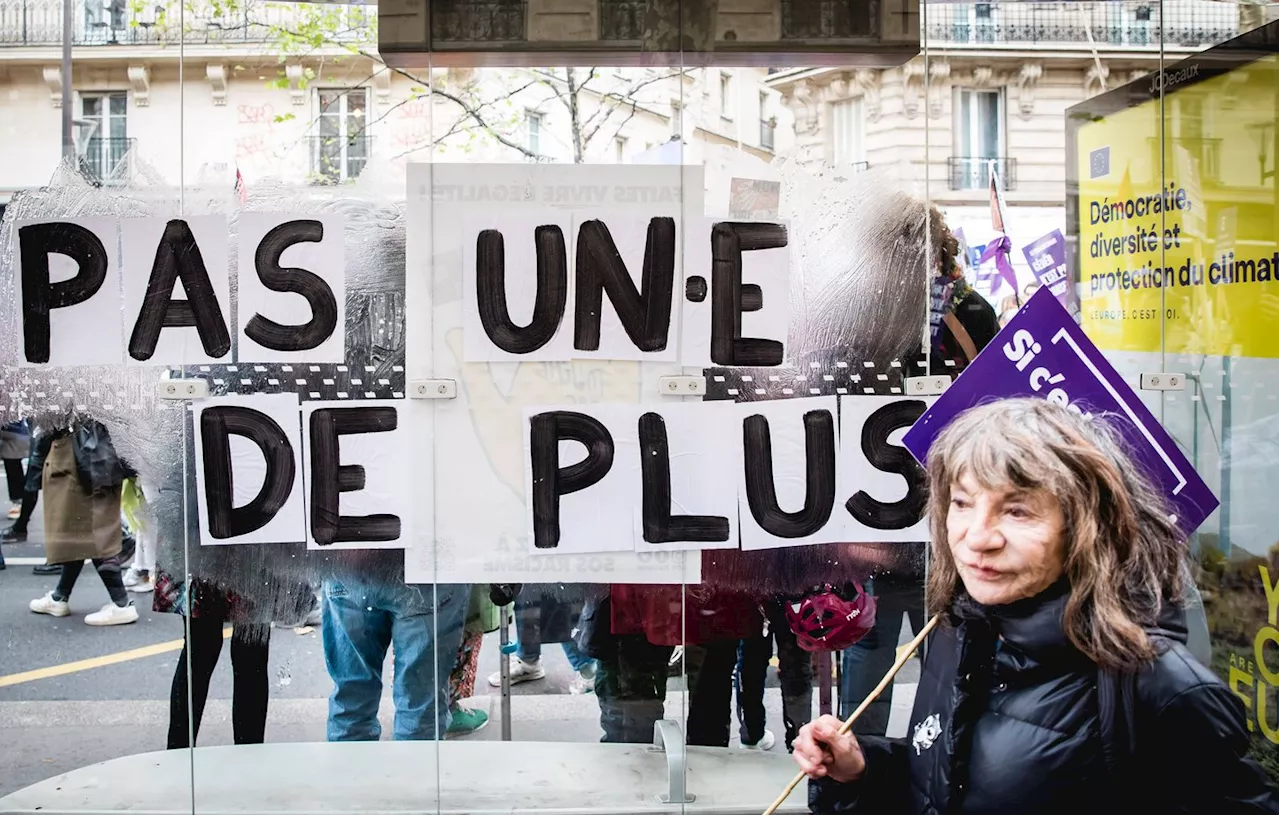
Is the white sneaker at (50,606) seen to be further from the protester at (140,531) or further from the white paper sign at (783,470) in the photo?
the white paper sign at (783,470)

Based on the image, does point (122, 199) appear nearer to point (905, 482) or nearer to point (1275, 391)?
point (905, 482)

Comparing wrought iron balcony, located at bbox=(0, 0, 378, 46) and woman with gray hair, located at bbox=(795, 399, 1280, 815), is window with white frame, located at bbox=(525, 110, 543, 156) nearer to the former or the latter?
wrought iron balcony, located at bbox=(0, 0, 378, 46)

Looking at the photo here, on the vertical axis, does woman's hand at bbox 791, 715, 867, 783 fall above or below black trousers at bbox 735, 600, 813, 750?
above

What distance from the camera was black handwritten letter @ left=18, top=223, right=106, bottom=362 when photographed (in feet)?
12.5

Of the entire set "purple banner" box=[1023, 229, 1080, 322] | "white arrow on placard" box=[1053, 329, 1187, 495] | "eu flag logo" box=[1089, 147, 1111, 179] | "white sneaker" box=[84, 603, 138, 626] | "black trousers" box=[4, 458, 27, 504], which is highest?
"eu flag logo" box=[1089, 147, 1111, 179]

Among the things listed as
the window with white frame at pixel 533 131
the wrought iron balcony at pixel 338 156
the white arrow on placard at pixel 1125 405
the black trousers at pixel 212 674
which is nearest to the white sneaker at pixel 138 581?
the black trousers at pixel 212 674

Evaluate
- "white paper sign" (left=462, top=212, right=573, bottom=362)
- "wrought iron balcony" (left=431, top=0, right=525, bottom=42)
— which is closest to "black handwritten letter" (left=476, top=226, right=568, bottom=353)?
"white paper sign" (left=462, top=212, right=573, bottom=362)

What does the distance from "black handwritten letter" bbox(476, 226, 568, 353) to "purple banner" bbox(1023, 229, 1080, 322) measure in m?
1.50

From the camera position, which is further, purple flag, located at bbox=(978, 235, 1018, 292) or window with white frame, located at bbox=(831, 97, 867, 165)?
purple flag, located at bbox=(978, 235, 1018, 292)

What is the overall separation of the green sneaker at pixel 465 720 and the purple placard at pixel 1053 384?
5.84ft

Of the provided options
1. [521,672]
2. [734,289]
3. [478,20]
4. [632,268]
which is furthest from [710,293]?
[521,672]

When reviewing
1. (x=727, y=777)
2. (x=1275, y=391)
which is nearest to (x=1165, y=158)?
(x=1275, y=391)

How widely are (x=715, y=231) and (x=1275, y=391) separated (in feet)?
6.41

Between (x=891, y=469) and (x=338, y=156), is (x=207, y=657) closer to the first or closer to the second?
(x=338, y=156)
